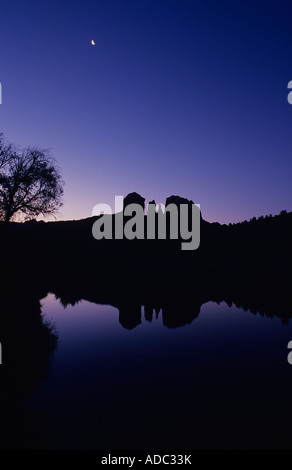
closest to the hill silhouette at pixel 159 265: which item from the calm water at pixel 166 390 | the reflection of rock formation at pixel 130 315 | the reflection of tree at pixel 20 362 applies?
the reflection of rock formation at pixel 130 315

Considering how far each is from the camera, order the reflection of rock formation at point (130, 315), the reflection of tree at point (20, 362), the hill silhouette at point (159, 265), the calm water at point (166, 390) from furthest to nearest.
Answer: the hill silhouette at point (159, 265) → the reflection of rock formation at point (130, 315) → the reflection of tree at point (20, 362) → the calm water at point (166, 390)

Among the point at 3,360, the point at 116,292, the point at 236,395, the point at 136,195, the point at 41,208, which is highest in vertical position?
the point at 136,195

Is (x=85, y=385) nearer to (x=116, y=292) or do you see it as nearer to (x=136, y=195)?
(x=116, y=292)

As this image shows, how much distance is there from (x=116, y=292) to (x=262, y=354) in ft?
52.2

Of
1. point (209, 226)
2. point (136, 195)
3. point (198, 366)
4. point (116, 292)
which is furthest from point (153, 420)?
point (209, 226)

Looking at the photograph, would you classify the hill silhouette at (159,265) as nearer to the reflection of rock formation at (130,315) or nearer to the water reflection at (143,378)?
the reflection of rock formation at (130,315)

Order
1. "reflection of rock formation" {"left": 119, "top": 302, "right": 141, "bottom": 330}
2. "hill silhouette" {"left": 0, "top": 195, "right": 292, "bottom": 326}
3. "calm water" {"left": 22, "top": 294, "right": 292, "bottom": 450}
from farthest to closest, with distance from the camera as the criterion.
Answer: "hill silhouette" {"left": 0, "top": 195, "right": 292, "bottom": 326} < "reflection of rock formation" {"left": 119, "top": 302, "right": 141, "bottom": 330} < "calm water" {"left": 22, "top": 294, "right": 292, "bottom": 450}

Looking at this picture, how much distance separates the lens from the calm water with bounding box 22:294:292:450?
16.6 feet

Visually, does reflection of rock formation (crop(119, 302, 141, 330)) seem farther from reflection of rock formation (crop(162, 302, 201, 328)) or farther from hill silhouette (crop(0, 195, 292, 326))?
reflection of rock formation (crop(162, 302, 201, 328))

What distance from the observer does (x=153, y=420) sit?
220 inches

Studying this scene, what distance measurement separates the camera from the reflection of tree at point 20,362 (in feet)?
17.3

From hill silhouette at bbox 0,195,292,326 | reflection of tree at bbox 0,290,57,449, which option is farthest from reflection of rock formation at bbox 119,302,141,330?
reflection of tree at bbox 0,290,57,449

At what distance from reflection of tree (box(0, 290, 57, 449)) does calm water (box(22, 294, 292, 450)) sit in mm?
261

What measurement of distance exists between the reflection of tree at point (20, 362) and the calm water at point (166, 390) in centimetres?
26
